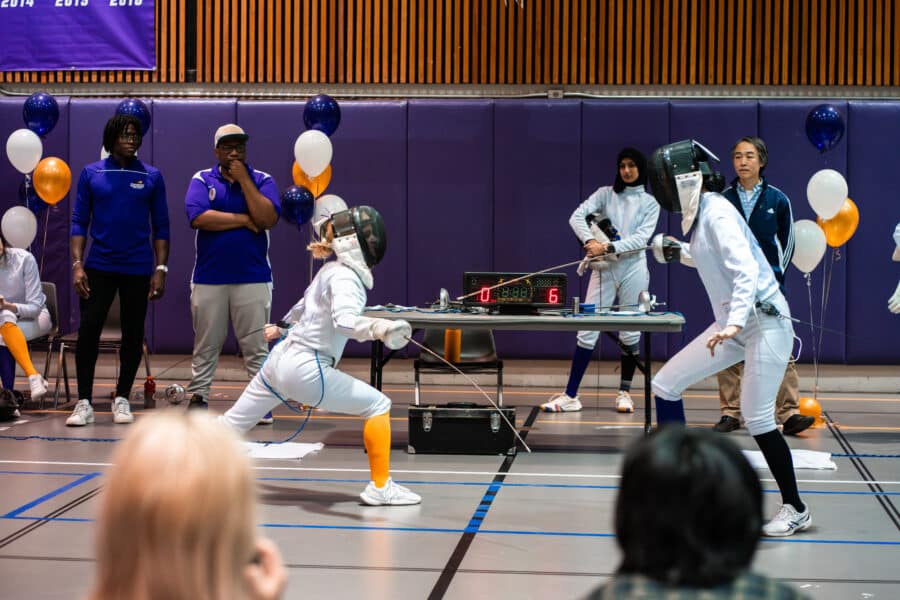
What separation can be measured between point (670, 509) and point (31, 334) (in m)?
7.15

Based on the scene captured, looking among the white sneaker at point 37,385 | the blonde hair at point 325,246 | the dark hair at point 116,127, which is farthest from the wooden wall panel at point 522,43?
the blonde hair at point 325,246

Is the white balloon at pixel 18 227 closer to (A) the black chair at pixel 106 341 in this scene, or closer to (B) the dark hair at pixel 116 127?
(A) the black chair at pixel 106 341

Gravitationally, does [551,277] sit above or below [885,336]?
above

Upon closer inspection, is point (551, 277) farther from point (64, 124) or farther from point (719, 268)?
point (64, 124)

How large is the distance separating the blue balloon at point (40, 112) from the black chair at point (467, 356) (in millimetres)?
3789

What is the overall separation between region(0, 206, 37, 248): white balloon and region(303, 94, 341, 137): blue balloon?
7.43 ft

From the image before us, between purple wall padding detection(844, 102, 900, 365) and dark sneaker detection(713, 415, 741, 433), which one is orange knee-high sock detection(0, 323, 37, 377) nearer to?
dark sneaker detection(713, 415, 741, 433)

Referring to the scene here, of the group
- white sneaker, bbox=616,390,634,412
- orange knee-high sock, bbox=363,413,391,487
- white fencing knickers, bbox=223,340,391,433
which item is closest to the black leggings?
white fencing knickers, bbox=223,340,391,433

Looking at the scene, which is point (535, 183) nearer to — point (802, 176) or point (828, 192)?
point (802, 176)

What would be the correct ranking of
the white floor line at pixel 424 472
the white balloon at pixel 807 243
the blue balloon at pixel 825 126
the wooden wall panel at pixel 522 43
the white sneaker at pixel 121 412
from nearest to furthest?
1. the white floor line at pixel 424 472
2. the white sneaker at pixel 121 412
3. the white balloon at pixel 807 243
4. the blue balloon at pixel 825 126
5. the wooden wall panel at pixel 522 43

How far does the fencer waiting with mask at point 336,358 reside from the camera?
5.03 m

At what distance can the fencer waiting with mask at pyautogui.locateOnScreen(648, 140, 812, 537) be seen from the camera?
4.60m

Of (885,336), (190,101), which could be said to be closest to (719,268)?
(885,336)

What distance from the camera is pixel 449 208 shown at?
10.3 m
